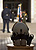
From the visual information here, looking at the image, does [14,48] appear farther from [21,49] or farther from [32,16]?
[32,16]

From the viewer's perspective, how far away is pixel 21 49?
212 inches

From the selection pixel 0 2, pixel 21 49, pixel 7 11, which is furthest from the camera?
pixel 0 2

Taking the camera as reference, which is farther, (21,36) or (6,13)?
(6,13)

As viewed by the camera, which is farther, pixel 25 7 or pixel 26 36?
pixel 25 7

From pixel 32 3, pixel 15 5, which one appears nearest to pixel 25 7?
pixel 15 5

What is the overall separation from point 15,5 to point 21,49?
114 feet

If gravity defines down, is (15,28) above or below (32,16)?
above

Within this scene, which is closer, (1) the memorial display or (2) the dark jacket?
Answer: (1) the memorial display

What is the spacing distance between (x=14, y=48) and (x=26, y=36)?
0.46 m

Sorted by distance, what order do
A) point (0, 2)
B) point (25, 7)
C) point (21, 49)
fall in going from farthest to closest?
point (25, 7), point (0, 2), point (21, 49)

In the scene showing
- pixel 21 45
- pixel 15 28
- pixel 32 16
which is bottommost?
pixel 32 16

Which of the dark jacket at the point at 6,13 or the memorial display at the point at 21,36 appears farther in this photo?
the dark jacket at the point at 6,13

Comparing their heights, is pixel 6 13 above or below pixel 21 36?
below

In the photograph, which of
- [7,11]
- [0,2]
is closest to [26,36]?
[7,11]
